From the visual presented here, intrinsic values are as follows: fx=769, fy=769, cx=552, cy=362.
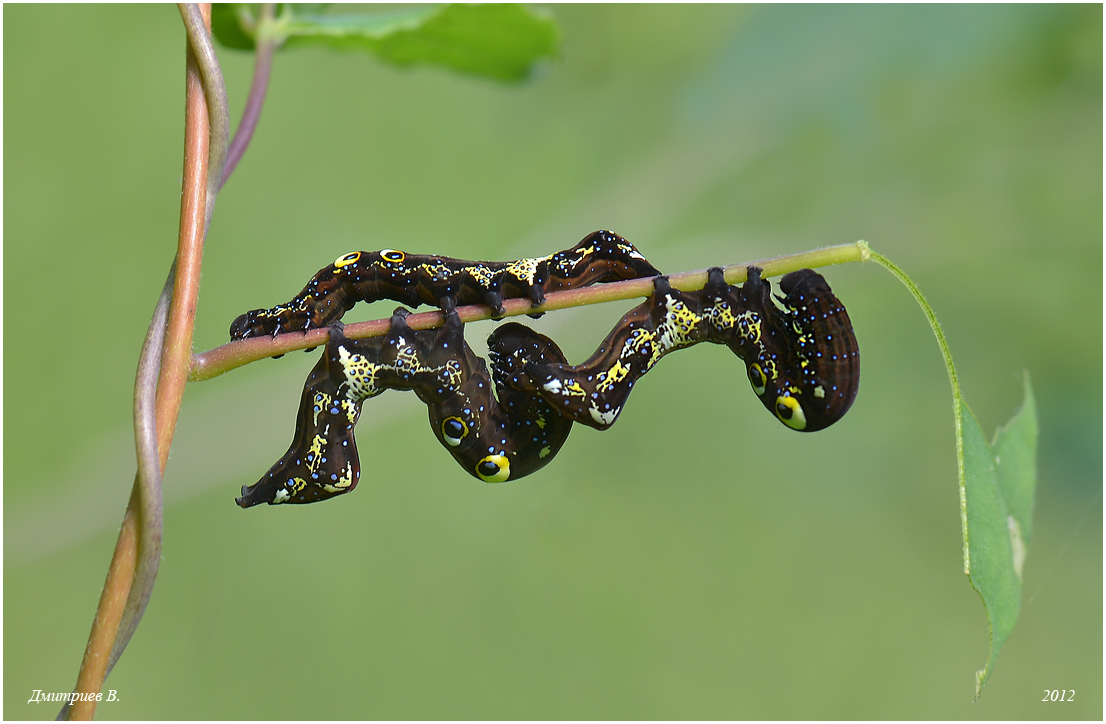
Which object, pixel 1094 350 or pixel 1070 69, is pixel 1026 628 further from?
pixel 1070 69

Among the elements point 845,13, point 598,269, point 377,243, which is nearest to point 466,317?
point 598,269

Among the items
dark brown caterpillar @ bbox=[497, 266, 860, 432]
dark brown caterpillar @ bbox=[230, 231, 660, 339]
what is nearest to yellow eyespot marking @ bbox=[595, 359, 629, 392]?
dark brown caterpillar @ bbox=[497, 266, 860, 432]

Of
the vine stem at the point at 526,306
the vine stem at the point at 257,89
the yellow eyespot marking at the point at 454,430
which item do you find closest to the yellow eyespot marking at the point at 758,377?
the vine stem at the point at 526,306

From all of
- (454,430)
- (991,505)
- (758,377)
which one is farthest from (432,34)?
(991,505)

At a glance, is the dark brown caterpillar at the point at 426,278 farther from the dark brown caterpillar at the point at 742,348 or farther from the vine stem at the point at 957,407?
the vine stem at the point at 957,407

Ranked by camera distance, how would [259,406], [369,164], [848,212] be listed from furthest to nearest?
1. [369,164]
2. [848,212]
3. [259,406]

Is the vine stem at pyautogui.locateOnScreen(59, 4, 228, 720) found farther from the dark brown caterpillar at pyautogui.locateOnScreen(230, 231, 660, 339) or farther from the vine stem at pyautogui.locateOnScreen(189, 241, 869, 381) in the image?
the dark brown caterpillar at pyautogui.locateOnScreen(230, 231, 660, 339)
